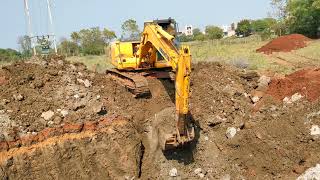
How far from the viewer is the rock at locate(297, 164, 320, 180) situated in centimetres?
1070

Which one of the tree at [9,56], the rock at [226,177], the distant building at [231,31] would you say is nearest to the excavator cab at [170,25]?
the rock at [226,177]

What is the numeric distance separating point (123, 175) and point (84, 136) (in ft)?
4.81

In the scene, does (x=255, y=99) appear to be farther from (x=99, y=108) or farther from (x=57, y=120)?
(x=57, y=120)

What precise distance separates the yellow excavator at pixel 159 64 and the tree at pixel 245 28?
72255mm

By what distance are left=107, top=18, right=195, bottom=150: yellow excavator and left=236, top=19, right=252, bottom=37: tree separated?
72.3 m

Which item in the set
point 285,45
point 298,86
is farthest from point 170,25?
point 285,45

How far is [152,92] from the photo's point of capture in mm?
13938

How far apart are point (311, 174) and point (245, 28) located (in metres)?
77.2

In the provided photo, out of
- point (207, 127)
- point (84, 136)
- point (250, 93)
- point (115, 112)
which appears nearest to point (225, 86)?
point (250, 93)

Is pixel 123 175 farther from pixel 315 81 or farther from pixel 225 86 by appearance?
pixel 315 81

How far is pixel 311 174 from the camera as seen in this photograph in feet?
35.5

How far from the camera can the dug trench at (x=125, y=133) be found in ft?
37.7

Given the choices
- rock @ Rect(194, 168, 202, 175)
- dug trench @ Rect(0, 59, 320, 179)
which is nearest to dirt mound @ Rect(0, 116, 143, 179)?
dug trench @ Rect(0, 59, 320, 179)

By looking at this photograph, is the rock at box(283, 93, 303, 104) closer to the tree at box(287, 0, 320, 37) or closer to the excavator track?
the excavator track
